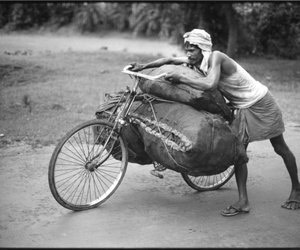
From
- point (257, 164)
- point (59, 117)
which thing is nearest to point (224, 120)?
point (257, 164)

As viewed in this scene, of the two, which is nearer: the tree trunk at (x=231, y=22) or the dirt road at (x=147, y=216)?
the dirt road at (x=147, y=216)

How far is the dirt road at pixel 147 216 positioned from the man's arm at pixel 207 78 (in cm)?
133

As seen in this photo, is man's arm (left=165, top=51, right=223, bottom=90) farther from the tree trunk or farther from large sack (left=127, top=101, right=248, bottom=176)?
the tree trunk

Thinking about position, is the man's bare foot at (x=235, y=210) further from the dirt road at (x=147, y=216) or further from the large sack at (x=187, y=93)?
the large sack at (x=187, y=93)

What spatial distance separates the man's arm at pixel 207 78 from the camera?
164 inches

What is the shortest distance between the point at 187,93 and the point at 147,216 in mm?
1279

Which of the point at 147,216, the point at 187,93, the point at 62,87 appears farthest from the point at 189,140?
the point at 62,87

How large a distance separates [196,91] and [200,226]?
129cm

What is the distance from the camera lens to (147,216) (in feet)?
14.3

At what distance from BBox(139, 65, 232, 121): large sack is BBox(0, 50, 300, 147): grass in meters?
2.91

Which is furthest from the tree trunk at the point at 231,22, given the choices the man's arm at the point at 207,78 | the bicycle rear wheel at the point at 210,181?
the man's arm at the point at 207,78

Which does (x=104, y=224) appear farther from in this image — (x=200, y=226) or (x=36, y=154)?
(x=36, y=154)

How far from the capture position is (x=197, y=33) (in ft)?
14.1

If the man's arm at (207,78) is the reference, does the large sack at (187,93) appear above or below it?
below
